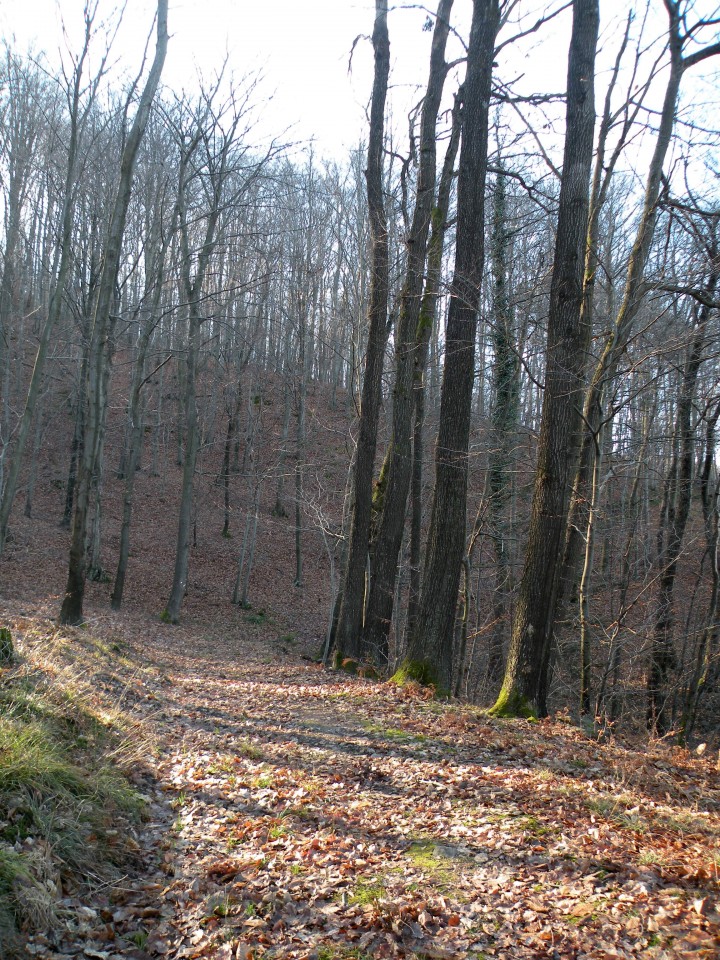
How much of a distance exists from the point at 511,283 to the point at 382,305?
11.9 ft

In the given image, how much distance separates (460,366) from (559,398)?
164cm

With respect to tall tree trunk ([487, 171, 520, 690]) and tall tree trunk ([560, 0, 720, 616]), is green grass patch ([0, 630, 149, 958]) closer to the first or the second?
tall tree trunk ([560, 0, 720, 616])

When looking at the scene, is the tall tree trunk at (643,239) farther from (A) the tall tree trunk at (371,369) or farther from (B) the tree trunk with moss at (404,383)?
(A) the tall tree trunk at (371,369)

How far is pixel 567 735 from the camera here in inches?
286

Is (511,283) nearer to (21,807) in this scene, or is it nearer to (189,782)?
(189,782)

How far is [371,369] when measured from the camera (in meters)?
13.1

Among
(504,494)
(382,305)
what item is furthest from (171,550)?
(382,305)

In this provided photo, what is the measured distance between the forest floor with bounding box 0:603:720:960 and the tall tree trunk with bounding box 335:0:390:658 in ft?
16.1

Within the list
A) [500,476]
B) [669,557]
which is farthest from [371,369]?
[669,557]

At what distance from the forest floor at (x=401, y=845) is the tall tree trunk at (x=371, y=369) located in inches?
193

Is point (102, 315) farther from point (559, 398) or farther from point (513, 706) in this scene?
point (513, 706)

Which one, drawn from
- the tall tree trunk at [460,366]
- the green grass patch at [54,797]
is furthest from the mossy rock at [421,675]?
the green grass patch at [54,797]

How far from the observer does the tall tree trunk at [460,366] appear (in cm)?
940

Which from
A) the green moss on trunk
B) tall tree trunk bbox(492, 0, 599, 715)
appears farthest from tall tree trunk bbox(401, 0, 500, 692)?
the green moss on trunk
